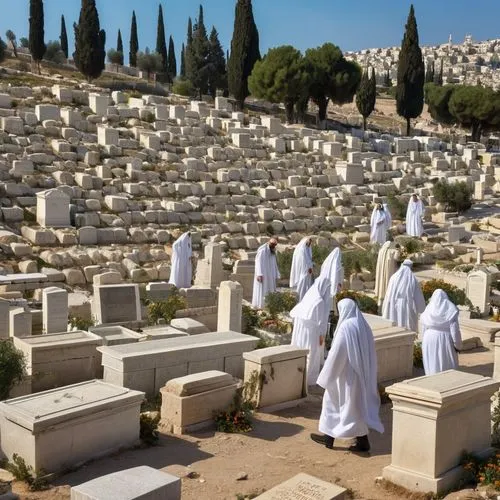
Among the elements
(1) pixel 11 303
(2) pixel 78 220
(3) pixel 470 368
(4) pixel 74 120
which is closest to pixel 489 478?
(3) pixel 470 368

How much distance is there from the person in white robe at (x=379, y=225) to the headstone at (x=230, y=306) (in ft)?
38.5

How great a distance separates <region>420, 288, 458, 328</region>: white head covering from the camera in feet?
32.4

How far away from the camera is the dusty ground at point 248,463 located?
6.43 meters

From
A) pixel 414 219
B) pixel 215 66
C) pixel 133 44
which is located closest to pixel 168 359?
pixel 414 219

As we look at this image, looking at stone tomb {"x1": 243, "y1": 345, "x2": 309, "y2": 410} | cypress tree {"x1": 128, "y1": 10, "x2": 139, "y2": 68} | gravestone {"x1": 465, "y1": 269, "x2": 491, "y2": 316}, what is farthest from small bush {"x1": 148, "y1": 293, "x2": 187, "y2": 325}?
cypress tree {"x1": 128, "y1": 10, "x2": 139, "y2": 68}

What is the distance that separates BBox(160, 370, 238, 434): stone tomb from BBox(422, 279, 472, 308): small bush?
7745mm

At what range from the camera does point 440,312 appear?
991cm

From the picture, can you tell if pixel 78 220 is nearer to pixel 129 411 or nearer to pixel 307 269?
pixel 307 269

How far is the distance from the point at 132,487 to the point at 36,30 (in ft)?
144

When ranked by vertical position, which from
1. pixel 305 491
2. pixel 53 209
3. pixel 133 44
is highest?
pixel 133 44

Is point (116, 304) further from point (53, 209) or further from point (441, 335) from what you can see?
point (53, 209)

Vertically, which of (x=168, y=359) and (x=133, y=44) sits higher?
(x=133, y=44)

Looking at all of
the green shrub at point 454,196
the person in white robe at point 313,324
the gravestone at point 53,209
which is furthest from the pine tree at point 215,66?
the person in white robe at point 313,324

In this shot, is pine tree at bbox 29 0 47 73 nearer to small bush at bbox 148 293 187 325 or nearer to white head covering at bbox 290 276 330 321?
small bush at bbox 148 293 187 325
